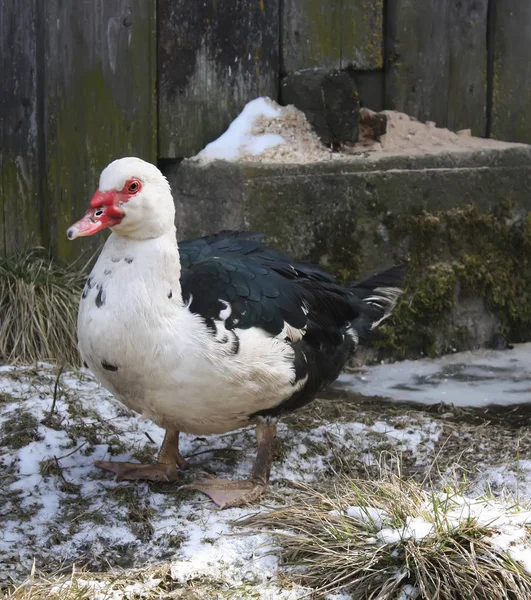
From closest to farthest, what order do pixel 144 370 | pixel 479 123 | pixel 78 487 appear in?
1. pixel 144 370
2. pixel 78 487
3. pixel 479 123

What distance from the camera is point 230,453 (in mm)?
4316

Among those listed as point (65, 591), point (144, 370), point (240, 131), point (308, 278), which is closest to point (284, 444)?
point (308, 278)

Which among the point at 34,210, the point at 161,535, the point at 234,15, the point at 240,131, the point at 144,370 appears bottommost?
the point at 161,535

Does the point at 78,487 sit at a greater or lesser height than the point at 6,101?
lesser

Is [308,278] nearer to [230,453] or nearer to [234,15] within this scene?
[230,453]

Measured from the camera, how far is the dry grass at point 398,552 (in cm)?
298

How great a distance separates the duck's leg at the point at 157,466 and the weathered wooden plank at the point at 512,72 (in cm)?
316

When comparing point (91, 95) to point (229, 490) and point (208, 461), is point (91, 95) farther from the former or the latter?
point (229, 490)

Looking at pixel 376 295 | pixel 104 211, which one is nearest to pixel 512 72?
pixel 376 295

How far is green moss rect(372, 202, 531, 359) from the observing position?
5.59 meters

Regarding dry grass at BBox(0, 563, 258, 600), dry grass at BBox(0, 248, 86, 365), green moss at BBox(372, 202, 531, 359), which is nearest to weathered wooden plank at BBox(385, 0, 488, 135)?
green moss at BBox(372, 202, 531, 359)

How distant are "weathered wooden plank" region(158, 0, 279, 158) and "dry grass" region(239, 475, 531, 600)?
8.92ft

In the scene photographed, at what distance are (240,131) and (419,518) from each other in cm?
286

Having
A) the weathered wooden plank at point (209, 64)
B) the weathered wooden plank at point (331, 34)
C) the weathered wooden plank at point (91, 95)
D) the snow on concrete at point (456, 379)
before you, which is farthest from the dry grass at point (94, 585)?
the weathered wooden plank at point (331, 34)
